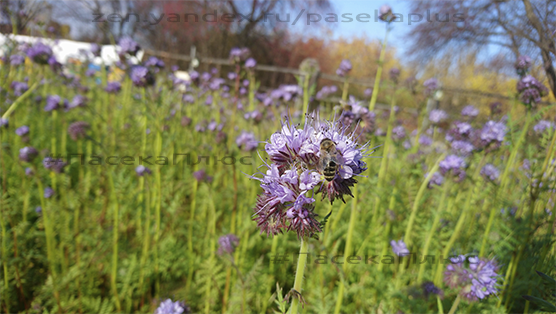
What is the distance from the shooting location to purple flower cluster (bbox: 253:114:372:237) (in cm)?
101

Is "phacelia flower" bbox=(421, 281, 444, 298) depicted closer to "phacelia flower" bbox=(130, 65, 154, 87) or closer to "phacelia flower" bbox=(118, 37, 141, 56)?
"phacelia flower" bbox=(130, 65, 154, 87)

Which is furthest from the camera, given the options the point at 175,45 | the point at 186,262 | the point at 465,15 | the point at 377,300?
the point at 175,45

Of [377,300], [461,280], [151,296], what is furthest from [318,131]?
[151,296]

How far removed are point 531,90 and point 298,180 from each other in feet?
7.42

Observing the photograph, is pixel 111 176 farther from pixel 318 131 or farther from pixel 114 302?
pixel 318 131

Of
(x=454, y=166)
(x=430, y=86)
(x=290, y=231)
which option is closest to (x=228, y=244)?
(x=290, y=231)

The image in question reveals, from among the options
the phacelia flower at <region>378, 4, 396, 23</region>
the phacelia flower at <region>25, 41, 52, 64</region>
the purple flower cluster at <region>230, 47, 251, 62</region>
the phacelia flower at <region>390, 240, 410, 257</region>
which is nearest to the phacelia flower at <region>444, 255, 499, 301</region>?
the phacelia flower at <region>390, 240, 410, 257</region>

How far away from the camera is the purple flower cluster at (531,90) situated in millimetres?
2150

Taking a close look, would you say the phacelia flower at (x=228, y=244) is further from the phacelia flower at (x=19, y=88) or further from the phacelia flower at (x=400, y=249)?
the phacelia flower at (x=19, y=88)

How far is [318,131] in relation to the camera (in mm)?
1223

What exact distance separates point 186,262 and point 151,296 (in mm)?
404

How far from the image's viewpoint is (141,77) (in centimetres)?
277

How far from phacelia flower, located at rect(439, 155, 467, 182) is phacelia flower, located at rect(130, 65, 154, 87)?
110 inches

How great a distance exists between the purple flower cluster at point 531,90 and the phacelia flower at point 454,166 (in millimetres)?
653
